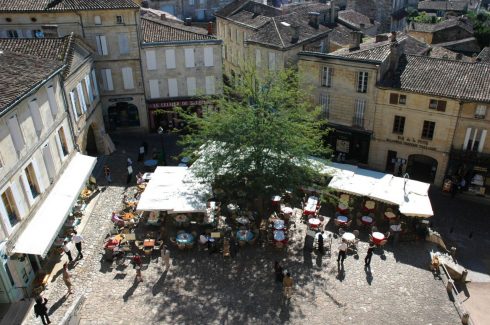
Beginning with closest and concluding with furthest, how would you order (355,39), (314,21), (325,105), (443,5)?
(325,105) < (355,39) < (314,21) < (443,5)

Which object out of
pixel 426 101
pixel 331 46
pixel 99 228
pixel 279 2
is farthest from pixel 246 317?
pixel 279 2

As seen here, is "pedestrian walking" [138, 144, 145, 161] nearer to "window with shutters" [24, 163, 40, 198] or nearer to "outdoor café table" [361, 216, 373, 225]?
"window with shutters" [24, 163, 40, 198]

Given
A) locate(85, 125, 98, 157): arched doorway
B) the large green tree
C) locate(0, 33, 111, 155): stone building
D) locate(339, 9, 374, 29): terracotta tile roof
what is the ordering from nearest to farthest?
the large green tree
locate(0, 33, 111, 155): stone building
locate(85, 125, 98, 157): arched doorway
locate(339, 9, 374, 29): terracotta tile roof

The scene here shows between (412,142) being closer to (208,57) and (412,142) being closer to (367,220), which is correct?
(367,220)

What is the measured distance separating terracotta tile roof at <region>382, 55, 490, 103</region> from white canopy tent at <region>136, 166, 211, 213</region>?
49.2 ft

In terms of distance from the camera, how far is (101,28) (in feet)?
110

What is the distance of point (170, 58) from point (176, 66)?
2.68 ft

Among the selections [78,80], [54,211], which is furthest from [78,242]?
[78,80]

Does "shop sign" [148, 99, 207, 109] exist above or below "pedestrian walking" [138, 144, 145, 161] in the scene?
above

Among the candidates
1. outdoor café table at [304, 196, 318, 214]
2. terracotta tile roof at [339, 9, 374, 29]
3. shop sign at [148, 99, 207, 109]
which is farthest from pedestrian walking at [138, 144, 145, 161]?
terracotta tile roof at [339, 9, 374, 29]

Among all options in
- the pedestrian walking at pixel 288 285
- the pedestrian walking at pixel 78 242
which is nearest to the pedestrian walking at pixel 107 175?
the pedestrian walking at pixel 78 242

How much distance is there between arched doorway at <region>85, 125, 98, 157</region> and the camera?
33406 millimetres

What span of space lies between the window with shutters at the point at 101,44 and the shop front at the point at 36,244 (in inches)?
523

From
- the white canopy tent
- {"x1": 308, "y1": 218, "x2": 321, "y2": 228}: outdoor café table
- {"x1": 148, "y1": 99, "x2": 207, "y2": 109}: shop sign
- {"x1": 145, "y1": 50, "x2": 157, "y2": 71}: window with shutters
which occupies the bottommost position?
{"x1": 308, "y1": 218, "x2": 321, "y2": 228}: outdoor café table
